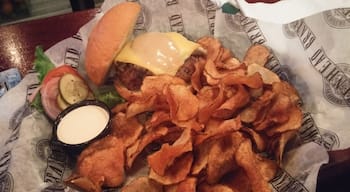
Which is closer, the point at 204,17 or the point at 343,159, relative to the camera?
the point at 343,159

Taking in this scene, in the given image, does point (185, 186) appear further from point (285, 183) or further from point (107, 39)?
point (107, 39)

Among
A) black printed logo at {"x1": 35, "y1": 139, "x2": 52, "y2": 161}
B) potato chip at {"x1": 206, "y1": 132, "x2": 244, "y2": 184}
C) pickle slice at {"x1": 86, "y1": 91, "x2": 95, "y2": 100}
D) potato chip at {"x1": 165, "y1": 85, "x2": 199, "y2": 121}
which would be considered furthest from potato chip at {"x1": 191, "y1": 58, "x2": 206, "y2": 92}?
black printed logo at {"x1": 35, "y1": 139, "x2": 52, "y2": 161}

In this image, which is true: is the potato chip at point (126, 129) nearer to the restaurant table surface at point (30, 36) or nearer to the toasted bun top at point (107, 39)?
the toasted bun top at point (107, 39)

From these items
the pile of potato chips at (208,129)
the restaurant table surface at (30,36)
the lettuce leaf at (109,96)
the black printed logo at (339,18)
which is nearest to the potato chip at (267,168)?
the pile of potato chips at (208,129)

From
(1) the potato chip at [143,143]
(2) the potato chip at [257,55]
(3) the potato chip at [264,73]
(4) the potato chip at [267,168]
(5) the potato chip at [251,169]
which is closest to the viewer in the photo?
(5) the potato chip at [251,169]

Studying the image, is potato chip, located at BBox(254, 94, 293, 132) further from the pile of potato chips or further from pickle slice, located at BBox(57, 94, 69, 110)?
pickle slice, located at BBox(57, 94, 69, 110)

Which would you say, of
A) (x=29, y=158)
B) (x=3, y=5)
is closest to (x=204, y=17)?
(x=29, y=158)

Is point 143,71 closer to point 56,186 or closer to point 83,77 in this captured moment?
point 83,77
